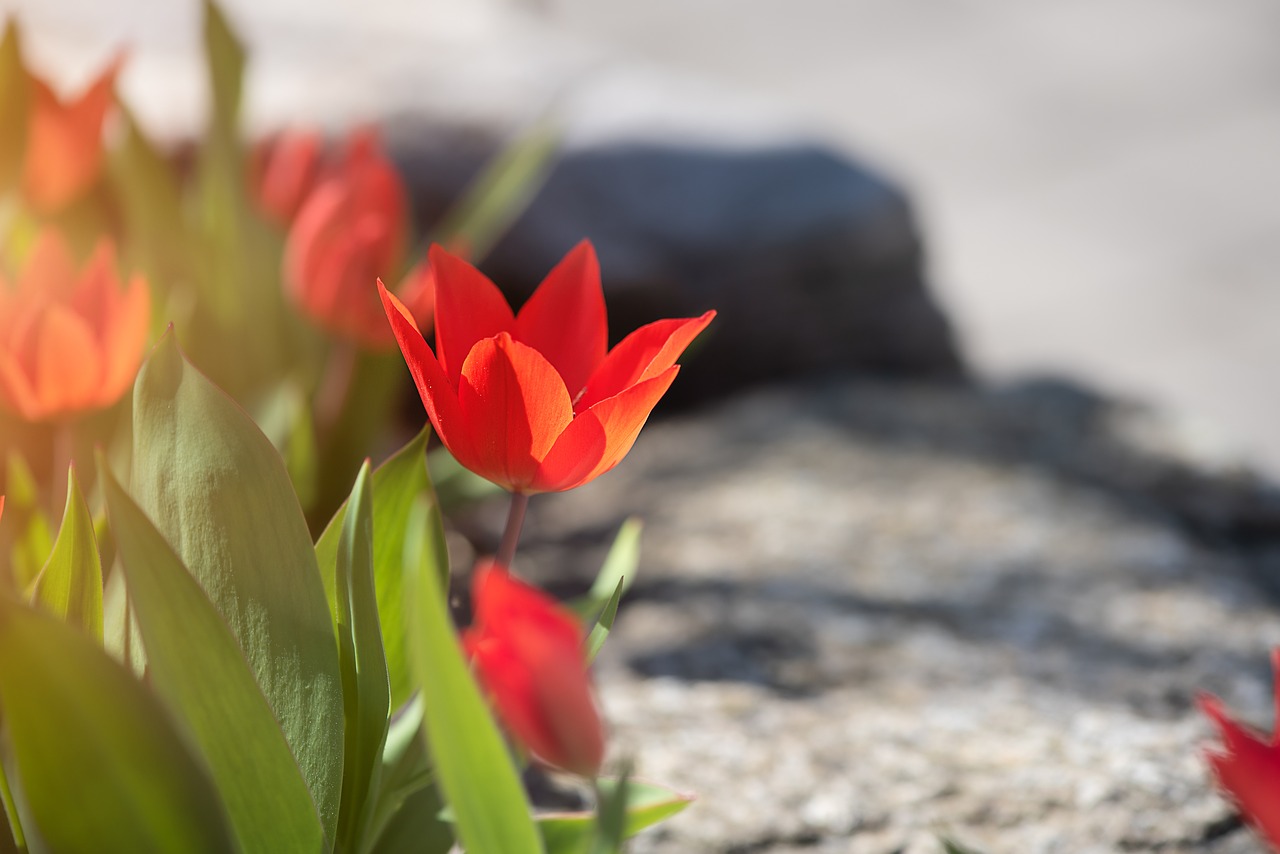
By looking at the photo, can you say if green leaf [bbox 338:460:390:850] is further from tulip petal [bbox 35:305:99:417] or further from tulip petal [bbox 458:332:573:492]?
tulip petal [bbox 35:305:99:417]

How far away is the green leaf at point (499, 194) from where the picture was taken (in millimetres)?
1271

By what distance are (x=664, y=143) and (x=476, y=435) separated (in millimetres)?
1517

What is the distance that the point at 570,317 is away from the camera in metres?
0.56

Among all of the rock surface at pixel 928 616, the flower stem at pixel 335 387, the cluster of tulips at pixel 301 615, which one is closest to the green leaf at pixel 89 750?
the cluster of tulips at pixel 301 615

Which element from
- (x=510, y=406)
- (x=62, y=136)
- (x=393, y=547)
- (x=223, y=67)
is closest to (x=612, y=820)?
(x=510, y=406)

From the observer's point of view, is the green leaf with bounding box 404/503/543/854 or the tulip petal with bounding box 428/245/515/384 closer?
the green leaf with bounding box 404/503/543/854

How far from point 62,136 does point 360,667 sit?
640 mm

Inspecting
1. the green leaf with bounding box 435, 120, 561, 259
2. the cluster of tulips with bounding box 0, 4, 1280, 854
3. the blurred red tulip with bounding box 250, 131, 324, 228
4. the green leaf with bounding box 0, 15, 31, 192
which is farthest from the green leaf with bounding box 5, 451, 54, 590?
the green leaf with bounding box 435, 120, 561, 259

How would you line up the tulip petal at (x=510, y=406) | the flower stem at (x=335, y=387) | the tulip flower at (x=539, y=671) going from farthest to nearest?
the flower stem at (x=335, y=387), the tulip petal at (x=510, y=406), the tulip flower at (x=539, y=671)

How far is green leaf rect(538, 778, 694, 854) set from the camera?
0.60 m

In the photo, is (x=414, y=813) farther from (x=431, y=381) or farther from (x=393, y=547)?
(x=431, y=381)

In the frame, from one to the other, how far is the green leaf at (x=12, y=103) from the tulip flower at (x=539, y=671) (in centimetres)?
82

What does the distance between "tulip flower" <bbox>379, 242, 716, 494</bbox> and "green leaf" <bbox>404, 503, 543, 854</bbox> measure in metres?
0.04

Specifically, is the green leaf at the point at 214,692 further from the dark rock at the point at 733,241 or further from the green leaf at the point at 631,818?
the dark rock at the point at 733,241
